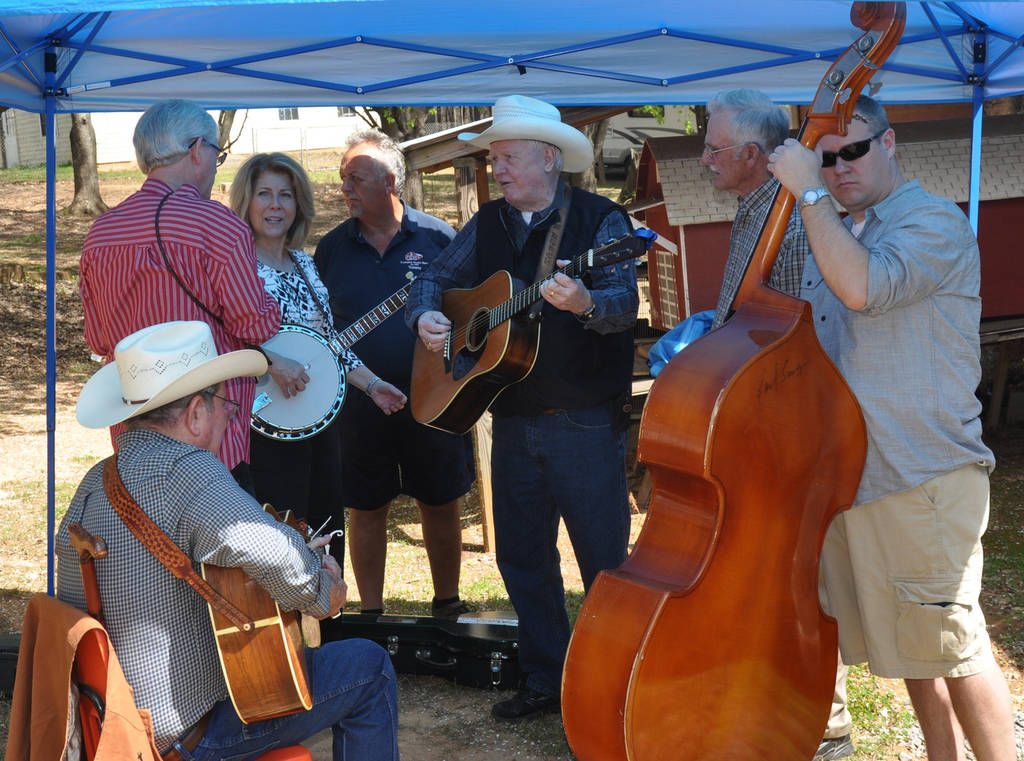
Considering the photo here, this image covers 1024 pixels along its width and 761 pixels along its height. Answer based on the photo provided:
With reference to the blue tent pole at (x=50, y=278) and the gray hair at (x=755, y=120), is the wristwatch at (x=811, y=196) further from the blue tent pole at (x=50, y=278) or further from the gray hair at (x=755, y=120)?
the blue tent pole at (x=50, y=278)

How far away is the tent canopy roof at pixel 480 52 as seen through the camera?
427 centimetres

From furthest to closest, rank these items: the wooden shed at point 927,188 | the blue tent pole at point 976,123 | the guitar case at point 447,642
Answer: the wooden shed at point 927,188 < the blue tent pole at point 976,123 < the guitar case at point 447,642

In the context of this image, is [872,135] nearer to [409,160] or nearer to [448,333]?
[448,333]

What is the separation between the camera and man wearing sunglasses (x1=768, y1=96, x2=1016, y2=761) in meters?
2.72

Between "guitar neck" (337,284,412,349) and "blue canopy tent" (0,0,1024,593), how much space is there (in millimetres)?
1061

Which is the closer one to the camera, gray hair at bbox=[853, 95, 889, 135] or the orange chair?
the orange chair

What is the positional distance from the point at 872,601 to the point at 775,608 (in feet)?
1.14

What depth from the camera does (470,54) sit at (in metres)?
4.69

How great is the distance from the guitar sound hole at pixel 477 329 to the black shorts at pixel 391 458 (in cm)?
94

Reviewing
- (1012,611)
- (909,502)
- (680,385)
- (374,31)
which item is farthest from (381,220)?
(1012,611)

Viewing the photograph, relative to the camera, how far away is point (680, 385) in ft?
8.59
